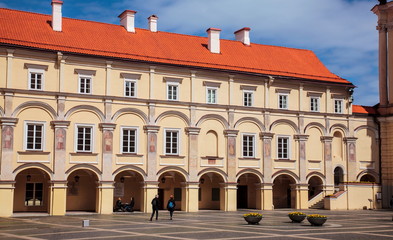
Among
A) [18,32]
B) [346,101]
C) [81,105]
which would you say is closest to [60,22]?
[18,32]

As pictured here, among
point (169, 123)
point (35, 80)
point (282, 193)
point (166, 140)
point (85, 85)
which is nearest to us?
point (35, 80)

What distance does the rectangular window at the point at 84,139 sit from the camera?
145ft

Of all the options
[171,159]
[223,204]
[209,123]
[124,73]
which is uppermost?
[124,73]

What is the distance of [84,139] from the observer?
146 feet

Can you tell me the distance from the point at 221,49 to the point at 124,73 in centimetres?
1080

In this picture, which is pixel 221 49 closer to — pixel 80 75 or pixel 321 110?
pixel 321 110

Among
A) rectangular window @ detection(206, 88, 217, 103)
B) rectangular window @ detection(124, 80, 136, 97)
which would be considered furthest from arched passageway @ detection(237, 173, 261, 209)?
rectangular window @ detection(124, 80, 136, 97)

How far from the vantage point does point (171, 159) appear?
47344 millimetres

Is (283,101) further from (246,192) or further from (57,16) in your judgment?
(57,16)

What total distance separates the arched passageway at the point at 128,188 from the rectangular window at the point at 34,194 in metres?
5.72

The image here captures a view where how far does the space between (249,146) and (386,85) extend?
589 inches

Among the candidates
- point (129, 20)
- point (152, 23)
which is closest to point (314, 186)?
point (152, 23)

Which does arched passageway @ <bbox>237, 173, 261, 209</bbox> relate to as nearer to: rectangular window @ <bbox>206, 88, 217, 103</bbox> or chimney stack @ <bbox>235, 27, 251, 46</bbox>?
rectangular window @ <bbox>206, 88, 217, 103</bbox>

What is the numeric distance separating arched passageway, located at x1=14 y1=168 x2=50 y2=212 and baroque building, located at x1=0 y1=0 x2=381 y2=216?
83mm
